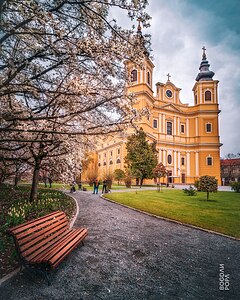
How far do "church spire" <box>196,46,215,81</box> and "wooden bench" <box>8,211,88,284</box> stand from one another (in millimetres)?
55506

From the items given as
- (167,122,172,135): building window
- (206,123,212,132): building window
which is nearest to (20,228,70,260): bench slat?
(167,122,172,135): building window

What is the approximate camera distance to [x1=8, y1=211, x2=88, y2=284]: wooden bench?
11.8 feet

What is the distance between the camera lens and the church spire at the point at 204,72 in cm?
5244

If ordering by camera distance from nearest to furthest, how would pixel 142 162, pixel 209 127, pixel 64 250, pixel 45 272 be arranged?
pixel 45 272 < pixel 64 250 < pixel 142 162 < pixel 209 127

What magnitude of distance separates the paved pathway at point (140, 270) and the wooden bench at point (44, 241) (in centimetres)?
37

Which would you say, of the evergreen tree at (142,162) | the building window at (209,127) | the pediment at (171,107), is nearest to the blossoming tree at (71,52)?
the evergreen tree at (142,162)

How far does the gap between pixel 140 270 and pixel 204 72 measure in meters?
57.2

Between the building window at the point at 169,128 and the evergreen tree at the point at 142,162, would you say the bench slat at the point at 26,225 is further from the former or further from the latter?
the building window at the point at 169,128

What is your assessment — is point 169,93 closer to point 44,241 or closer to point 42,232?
point 42,232

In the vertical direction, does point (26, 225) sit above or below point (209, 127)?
below

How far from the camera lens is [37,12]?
352 cm

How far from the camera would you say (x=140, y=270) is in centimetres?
414

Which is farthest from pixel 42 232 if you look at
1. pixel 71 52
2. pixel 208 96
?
pixel 208 96

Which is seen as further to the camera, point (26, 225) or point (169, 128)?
point (169, 128)
